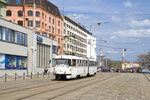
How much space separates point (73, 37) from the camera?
280 feet

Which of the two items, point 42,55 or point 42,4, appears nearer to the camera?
point 42,55

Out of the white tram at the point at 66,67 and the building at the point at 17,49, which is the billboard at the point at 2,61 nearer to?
the building at the point at 17,49

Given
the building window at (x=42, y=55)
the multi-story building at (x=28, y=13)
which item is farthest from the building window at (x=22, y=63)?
the multi-story building at (x=28, y=13)

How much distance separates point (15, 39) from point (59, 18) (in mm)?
40243

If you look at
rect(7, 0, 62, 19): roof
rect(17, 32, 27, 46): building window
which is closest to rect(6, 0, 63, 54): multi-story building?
rect(7, 0, 62, 19): roof

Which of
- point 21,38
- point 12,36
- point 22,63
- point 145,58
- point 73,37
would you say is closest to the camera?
point 12,36

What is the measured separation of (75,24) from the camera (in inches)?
3846

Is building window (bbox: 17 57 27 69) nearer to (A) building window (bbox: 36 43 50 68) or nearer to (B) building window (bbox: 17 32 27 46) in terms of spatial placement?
(B) building window (bbox: 17 32 27 46)

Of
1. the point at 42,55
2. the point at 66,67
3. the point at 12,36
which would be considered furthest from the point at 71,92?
the point at 42,55

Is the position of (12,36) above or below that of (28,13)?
below

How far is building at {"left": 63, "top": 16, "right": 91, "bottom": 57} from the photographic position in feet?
272

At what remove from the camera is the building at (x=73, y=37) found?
83.0 meters

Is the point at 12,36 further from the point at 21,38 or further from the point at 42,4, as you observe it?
the point at 42,4

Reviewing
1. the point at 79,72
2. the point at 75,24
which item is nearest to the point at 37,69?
the point at 79,72
